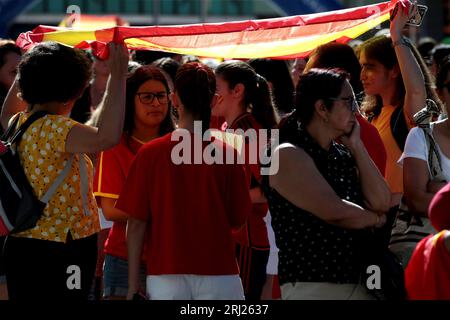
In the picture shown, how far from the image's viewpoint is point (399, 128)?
229 inches

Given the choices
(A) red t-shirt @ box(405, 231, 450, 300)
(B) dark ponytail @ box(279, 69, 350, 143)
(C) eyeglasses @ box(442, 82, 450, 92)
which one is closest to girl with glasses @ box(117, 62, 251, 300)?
(B) dark ponytail @ box(279, 69, 350, 143)

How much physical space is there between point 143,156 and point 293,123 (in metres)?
0.77

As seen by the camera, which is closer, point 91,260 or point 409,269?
point 409,269

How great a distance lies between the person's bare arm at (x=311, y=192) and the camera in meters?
4.36

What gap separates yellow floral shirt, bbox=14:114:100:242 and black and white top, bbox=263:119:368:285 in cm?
105

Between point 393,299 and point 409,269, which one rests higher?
point 409,269

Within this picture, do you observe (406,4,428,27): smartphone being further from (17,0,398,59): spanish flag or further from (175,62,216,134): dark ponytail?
(175,62,216,134): dark ponytail

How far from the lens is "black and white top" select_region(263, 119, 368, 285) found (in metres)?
4.43

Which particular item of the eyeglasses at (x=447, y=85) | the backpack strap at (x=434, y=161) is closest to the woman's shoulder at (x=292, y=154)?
the backpack strap at (x=434, y=161)

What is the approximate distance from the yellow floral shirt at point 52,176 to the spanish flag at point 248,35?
25.9 inches

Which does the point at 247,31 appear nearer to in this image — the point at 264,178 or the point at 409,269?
the point at 264,178

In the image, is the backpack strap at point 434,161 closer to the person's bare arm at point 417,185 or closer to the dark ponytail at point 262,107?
the person's bare arm at point 417,185
